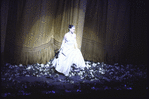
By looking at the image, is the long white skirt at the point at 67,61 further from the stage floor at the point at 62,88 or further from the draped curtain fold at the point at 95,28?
the draped curtain fold at the point at 95,28

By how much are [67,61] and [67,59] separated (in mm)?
48

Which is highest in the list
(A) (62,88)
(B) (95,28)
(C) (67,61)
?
(B) (95,28)

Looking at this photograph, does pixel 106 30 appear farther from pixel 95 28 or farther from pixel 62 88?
pixel 62 88

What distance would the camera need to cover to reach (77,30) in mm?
3949

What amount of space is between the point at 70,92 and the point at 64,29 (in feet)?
8.02

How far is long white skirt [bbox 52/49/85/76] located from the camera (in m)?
2.82

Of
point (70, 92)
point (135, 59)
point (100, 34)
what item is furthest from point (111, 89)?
point (135, 59)

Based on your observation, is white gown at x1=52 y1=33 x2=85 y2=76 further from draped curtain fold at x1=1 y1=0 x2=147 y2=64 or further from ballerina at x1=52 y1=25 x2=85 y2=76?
draped curtain fold at x1=1 y1=0 x2=147 y2=64

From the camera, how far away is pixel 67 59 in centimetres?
285

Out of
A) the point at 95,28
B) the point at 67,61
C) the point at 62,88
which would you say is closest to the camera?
the point at 62,88

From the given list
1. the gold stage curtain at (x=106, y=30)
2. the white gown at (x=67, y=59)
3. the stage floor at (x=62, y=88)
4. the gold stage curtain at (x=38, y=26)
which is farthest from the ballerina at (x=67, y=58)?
the gold stage curtain at (x=106, y=30)

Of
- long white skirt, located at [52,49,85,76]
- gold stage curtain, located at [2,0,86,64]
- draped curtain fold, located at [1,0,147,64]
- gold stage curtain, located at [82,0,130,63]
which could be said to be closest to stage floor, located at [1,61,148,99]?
long white skirt, located at [52,49,85,76]

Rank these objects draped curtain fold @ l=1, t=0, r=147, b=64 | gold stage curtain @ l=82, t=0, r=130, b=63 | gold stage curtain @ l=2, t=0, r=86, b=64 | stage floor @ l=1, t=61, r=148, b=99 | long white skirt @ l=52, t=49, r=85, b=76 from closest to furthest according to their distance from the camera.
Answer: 1. stage floor @ l=1, t=61, r=148, b=99
2. long white skirt @ l=52, t=49, r=85, b=76
3. gold stage curtain @ l=2, t=0, r=86, b=64
4. draped curtain fold @ l=1, t=0, r=147, b=64
5. gold stage curtain @ l=82, t=0, r=130, b=63

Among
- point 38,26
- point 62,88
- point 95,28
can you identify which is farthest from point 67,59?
point 95,28
